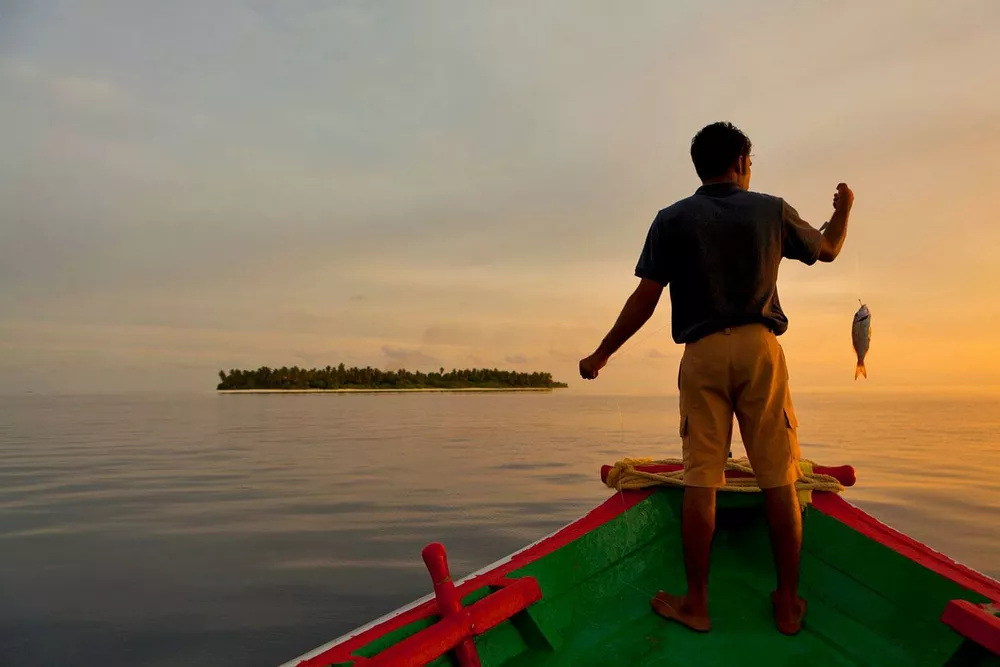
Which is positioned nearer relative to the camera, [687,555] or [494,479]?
[687,555]

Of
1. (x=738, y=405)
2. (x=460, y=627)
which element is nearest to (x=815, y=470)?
(x=738, y=405)

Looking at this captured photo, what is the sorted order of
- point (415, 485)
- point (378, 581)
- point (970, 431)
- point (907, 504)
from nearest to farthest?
point (378, 581) → point (907, 504) → point (415, 485) → point (970, 431)

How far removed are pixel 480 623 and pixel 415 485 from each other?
23.8 ft

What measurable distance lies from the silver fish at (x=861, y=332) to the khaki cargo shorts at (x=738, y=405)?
1.29 metres

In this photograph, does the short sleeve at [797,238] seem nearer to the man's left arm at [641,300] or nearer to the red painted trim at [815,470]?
the man's left arm at [641,300]

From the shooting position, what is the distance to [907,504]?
812 centimetres

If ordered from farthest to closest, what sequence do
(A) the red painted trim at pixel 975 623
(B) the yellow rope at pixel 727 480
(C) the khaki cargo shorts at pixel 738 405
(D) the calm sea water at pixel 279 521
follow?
(D) the calm sea water at pixel 279 521
(B) the yellow rope at pixel 727 480
(C) the khaki cargo shorts at pixel 738 405
(A) the red painted trim at pixel 975 623

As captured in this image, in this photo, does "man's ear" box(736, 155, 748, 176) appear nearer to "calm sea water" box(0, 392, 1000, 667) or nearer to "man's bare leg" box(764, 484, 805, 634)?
"man's bare leg" box(764, 484, 805, 634)

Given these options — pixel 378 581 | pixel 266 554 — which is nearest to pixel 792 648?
pixel 378 581

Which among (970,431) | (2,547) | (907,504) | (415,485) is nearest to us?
(2,547)

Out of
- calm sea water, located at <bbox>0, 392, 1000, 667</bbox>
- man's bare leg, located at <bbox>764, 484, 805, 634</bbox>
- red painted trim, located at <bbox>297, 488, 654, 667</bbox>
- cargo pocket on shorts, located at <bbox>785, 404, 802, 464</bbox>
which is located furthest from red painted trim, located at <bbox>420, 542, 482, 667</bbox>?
calm sea water, located at <bbox>0, 392, 1000, 667</bbox>

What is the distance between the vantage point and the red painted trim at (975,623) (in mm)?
2195

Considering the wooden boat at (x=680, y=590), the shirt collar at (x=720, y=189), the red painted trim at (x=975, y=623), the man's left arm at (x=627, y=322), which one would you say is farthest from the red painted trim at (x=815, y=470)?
the shirt collar at (x=720, y=189)

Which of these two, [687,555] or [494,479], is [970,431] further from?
[687,555]
